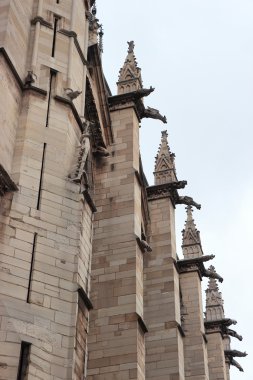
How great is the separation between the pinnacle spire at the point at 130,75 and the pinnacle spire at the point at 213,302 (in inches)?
430

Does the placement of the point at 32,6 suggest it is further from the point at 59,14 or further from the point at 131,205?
the point at 131,205

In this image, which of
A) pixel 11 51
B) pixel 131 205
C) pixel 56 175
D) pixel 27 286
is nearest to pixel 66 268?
pixel 27 286

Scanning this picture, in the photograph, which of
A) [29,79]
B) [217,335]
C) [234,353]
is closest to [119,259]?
[29,79]

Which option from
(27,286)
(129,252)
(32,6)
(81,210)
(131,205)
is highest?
(32,6)

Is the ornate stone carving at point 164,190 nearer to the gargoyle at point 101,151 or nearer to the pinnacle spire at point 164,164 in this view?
the pinnacle spire at point 164,164

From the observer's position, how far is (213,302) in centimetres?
3497

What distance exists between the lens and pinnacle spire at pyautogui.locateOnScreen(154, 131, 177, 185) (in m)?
26.9

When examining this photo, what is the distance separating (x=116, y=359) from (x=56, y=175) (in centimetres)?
492

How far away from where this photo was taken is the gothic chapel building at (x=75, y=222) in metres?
12.4

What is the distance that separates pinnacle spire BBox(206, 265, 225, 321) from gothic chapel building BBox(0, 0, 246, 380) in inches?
306

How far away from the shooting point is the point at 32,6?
16953 mm

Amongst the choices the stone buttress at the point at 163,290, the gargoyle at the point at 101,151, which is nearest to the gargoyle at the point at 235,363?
the stone buttress at the point at 163,290

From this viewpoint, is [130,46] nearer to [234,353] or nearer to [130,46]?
[130,46]

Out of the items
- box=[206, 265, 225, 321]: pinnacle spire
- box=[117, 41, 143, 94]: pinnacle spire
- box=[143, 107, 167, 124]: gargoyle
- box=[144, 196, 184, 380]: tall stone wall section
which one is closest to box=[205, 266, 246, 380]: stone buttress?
box=[206, 265, 225, 321]: pinnacle spire
